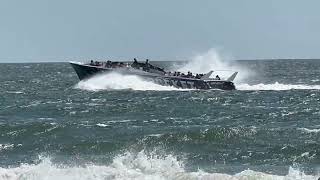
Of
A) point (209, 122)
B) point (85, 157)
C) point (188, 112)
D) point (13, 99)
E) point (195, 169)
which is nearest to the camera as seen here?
point (195, 169)

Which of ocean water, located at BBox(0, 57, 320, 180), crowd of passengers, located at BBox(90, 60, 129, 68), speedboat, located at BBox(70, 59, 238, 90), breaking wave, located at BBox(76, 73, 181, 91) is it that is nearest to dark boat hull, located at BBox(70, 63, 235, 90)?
speedboat, located at BBox(70, 59, 238, 90)

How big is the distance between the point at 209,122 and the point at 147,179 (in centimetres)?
2165

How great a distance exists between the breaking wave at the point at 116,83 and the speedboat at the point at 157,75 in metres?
0.43

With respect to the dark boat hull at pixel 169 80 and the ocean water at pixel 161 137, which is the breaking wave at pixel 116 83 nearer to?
the dark boat hull at pixel 169 80

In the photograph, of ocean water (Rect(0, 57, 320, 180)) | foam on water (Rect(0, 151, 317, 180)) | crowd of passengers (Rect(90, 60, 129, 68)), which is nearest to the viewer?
foam on water (Rect(0, 151, 317, 180))

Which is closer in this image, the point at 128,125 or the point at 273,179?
the point at 273,179

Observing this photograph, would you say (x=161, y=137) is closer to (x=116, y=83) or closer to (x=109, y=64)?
(x=116, y=83)

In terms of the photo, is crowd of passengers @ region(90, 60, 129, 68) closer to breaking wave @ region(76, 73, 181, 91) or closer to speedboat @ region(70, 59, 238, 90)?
speedboat @ region(70, 59, 238, 90)

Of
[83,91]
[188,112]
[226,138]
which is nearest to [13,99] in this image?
A: [83,91]

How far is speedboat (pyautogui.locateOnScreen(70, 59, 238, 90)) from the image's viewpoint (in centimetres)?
7494

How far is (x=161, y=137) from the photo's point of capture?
120 feet

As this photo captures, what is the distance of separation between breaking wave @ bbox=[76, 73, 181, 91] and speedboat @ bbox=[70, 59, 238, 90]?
43 centimetres

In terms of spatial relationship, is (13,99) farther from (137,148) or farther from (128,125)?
(137,148)

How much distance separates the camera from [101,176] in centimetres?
2261
